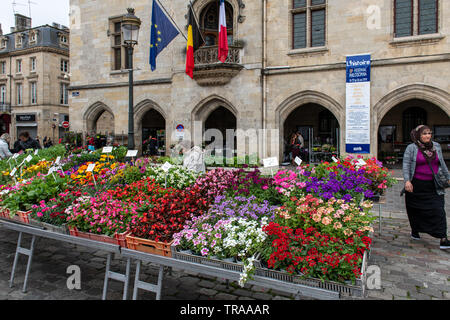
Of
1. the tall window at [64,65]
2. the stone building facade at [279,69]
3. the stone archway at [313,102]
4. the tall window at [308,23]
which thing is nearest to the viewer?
the stone building facade at [279,69]

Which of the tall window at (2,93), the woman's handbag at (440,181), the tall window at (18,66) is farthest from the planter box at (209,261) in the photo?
the tall window at (2,93)

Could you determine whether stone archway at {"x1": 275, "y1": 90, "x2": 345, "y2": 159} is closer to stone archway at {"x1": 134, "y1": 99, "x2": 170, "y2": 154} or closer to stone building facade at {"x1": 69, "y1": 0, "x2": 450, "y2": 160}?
stone building facade at {"x1": 69, "y1": 0, "x2": 450, "y2": 160}

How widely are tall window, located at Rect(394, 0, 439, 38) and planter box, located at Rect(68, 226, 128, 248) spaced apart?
11.6 metres

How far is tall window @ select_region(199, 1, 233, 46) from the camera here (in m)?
14.2

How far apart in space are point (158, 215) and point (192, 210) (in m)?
0.42

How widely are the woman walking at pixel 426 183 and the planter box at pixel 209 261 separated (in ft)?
11.4

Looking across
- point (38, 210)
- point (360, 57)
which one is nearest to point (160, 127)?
point (360, 57)

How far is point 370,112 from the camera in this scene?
1162 centimetres

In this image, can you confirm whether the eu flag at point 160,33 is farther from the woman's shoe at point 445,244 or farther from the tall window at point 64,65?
the tall window at point 64,65

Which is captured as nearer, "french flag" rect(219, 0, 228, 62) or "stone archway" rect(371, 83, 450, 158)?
"stone archway" rect(371, 83, 450, 158)

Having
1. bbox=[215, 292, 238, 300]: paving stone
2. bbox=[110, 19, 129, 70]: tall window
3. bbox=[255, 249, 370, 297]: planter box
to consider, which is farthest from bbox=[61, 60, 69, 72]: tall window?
bbox=[255, 249, 370, 297]: planter box

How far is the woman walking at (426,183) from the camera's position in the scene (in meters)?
5.02

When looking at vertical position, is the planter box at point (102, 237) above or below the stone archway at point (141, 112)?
below

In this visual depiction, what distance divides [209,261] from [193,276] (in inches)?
57.6
